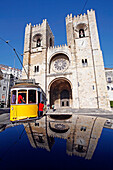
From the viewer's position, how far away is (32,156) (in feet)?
→ 3.09

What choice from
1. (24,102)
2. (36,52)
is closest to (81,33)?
(36,52)

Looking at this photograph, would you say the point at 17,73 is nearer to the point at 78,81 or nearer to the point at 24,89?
the point at 78,81

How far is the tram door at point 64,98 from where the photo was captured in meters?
18.7

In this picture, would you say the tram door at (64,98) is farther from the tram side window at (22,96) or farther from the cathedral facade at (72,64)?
the tram side window at (22,96)

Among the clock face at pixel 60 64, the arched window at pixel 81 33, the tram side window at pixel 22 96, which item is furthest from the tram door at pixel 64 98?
the tram side window at pixel 22 96

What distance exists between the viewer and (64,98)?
1914cm

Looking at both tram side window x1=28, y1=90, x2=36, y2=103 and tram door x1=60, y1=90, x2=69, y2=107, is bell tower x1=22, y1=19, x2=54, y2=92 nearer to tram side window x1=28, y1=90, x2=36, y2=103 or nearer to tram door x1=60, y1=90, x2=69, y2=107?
tram door x1=60, y1=90, x2=69, y2=107

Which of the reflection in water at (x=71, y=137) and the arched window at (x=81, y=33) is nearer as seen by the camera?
the reflection in water at (x=71, y=137)

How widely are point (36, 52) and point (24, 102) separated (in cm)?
1641

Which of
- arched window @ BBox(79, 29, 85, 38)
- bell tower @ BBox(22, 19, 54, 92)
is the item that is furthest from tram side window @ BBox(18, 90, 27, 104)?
arched window @ BBox(79, 29, 85, 38)

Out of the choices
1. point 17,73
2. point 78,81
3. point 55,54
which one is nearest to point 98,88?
point 78,81

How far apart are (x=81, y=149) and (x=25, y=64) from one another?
19.9 metres

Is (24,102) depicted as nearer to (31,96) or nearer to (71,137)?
(31,96)

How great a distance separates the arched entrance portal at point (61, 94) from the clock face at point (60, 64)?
9.52 feet
